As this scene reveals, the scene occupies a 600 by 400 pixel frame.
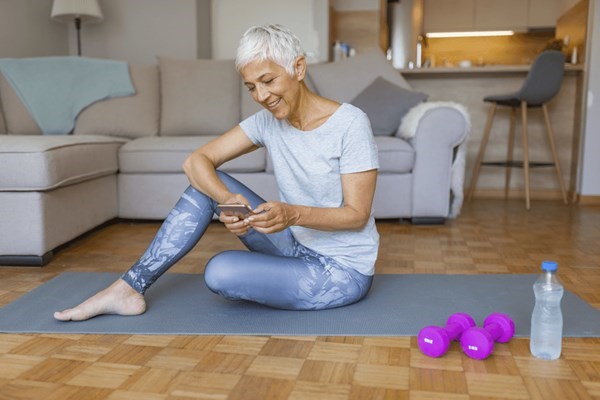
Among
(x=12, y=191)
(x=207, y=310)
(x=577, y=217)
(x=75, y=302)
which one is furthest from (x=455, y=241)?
(x=12, y=191)

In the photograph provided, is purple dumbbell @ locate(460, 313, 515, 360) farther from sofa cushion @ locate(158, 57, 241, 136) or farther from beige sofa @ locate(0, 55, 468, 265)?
sofa cushion @ locate(158, 57, 241, 136)

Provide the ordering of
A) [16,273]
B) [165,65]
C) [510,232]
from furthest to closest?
[165,65], [510,232], [16,273]

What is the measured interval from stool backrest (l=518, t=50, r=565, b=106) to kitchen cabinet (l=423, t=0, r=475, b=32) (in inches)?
125

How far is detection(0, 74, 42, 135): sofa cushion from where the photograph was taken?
11.3 ft

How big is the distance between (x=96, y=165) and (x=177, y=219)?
135cm

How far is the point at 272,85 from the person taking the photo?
138 centimetres

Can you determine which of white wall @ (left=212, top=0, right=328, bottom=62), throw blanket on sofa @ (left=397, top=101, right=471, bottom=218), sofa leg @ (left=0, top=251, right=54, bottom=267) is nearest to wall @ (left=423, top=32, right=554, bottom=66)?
white wall @ (left=212, top=0, right=328, bottom=62)

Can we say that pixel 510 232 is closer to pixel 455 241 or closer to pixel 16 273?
pixel 455 241

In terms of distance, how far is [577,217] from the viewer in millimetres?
3439

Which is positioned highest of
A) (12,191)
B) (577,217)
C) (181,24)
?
(181,24)

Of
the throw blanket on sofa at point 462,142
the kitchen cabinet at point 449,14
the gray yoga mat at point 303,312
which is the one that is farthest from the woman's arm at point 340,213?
the kitchen cabinet at point 449,14

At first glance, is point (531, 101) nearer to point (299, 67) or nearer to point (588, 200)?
point (588, 200)

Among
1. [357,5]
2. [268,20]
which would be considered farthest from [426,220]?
[357,5]

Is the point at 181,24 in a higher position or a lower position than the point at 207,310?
higher
